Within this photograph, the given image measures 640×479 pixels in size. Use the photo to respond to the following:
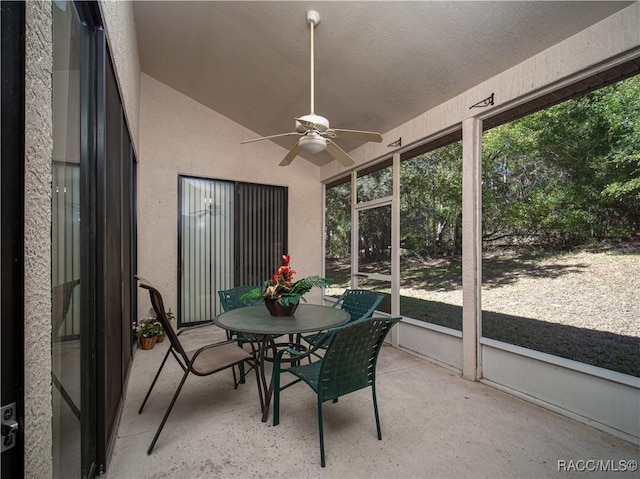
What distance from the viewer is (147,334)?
3818 mm

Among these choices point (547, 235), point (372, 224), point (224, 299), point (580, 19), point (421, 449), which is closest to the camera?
point (421, 449)

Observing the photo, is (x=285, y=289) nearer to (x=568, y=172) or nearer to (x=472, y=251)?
(x=472, y=251)

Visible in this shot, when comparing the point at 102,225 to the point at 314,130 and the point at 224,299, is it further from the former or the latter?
the point at 224,299

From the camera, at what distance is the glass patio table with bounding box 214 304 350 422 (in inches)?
83.6

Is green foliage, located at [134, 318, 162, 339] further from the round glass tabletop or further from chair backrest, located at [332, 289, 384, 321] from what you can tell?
chair backrest, located at [332, 289, 384, 321]

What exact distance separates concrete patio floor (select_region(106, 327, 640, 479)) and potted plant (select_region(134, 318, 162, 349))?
117 centimetres

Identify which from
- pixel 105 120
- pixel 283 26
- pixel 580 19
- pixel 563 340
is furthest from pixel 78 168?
pixel 563 340

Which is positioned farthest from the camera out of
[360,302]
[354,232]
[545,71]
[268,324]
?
[354,232]

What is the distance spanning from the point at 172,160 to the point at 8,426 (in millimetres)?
4644

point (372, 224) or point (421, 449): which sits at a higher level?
point (372, 224)

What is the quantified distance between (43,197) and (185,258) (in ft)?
13.8

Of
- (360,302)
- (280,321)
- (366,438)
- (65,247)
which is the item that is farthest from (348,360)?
(65,247)

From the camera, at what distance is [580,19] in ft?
6.82

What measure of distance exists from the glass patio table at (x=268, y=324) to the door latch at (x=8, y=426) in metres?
1.53
